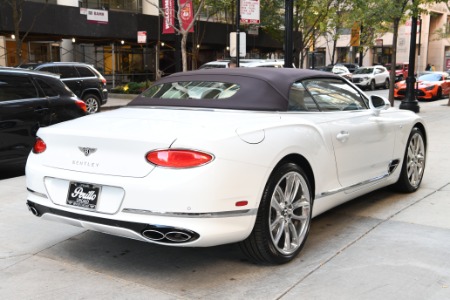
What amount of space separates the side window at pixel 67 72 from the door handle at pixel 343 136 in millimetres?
13831

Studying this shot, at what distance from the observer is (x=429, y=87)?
23.7 m

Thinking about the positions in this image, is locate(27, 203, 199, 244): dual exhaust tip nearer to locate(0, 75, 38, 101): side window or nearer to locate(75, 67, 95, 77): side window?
locate(0, 75, 38, 101): side window

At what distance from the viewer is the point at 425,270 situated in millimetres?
3842

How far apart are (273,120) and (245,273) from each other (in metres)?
1.19

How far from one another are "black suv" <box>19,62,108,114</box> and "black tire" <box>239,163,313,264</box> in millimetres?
13887

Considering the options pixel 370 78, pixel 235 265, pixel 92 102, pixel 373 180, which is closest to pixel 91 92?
pixel 92 102

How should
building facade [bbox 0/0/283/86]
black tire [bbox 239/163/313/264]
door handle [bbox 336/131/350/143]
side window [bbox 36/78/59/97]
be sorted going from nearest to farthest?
black tire [bbox 239/163/313/264] → door handle [bbox 336/131/350/143] → side window [bbox 36/78/59/97] → building facade [bbox 0/0/283/86]

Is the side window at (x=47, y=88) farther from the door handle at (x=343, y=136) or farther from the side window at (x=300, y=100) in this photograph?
the door handle at (x=343, y=136)

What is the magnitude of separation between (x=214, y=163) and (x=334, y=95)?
215 centimetres

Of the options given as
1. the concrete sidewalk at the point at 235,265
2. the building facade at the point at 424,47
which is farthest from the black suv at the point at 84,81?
the building facade at the point at 424,47

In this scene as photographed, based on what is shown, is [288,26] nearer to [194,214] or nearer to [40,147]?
[40,147]

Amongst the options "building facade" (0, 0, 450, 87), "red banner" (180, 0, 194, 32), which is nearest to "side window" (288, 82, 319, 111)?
"red banner" (180, 0, 194, 32)

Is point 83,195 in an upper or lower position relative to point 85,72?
lower

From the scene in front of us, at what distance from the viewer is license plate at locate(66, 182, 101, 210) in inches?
141
